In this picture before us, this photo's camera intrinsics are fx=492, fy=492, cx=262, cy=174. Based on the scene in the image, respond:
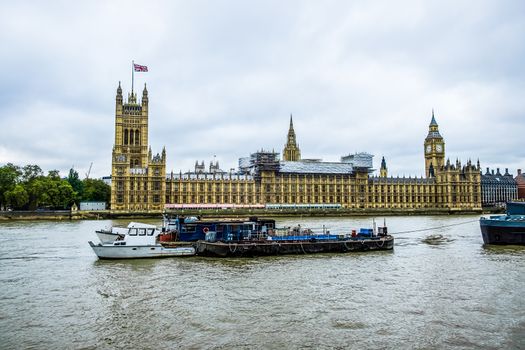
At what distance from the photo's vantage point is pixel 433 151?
18388 centimetres

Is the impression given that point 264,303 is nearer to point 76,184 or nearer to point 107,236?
point 107,236

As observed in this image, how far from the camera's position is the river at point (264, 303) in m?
19.2

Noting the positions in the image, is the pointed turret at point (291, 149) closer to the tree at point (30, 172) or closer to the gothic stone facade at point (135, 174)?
the gothic stone facade at point (135, 174)

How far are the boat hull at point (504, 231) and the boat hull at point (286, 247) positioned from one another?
1143 cm

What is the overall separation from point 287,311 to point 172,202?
111m

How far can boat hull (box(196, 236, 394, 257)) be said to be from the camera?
41156mm

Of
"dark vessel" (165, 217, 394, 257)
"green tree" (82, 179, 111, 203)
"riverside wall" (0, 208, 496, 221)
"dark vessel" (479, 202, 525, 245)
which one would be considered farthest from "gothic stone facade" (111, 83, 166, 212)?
"dark vessel" (479, 202, 525, 245)

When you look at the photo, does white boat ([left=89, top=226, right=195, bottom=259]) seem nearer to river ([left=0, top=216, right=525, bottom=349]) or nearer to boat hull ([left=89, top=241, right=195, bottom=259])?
boat hull ([left=89, top=241, right=195, bottom=259])

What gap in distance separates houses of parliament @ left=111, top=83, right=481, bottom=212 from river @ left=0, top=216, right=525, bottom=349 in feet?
283

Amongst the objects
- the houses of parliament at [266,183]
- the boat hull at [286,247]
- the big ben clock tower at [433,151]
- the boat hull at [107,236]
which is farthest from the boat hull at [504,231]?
the big ben clock tower at [433,151]

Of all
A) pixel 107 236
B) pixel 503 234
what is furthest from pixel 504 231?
pixel 107 236

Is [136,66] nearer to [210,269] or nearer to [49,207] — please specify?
[49,207]

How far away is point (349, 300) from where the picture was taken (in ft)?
83.1

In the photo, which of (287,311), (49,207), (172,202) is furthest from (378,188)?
(287,311)
